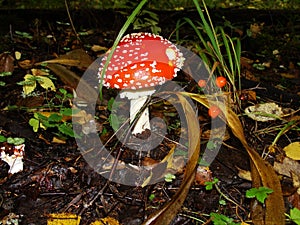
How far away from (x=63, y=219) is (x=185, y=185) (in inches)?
24.8

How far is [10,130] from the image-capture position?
2459 mm

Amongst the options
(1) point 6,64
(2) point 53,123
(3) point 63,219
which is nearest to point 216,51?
(2) point 53,123

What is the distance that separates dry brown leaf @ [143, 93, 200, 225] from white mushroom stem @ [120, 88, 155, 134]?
31 centimetres

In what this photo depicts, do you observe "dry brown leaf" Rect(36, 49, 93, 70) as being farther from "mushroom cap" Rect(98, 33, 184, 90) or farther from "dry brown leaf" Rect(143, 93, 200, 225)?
"dry brown leaf" Rect(143, 93, 200, 225)

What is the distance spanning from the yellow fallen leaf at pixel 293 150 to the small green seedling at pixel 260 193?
521 millimetres

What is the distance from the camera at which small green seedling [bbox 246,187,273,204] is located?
71.6 inches

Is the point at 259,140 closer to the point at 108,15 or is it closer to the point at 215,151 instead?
the point at 215,151

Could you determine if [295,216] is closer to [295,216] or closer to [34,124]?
[295,216]

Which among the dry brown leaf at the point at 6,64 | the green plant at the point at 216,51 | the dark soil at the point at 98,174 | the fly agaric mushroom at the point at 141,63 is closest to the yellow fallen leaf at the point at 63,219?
the dark soil at the point at 98,174

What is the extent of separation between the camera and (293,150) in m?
2.35

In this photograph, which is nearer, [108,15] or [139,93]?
[139,93]

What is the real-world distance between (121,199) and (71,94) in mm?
1083

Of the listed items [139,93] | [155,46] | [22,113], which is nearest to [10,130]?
[22,113]

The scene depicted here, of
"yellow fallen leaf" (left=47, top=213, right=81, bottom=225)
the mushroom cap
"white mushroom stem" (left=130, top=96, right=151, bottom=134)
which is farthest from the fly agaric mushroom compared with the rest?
"yellow fallen leaf" (left=47, top=213, right=81, bottom=225)
